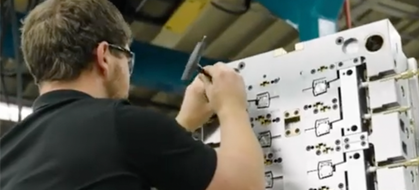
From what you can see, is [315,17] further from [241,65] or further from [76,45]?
[76,45]

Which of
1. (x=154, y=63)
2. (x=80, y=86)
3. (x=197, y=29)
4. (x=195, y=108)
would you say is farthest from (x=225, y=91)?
(x=197, y=29)

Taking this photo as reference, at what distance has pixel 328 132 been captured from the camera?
66.1 inches

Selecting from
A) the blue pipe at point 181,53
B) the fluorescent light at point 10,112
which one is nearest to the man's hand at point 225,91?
the blue pipe at point 181,53

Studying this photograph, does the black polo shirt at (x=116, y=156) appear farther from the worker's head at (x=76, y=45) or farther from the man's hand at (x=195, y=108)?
the man's hand at (x=195, y=108)

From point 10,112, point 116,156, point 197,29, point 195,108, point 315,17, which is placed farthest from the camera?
point 197,29

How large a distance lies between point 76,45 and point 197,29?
8.41 feet

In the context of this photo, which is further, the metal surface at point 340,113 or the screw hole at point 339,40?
the screw hole at point 339,40

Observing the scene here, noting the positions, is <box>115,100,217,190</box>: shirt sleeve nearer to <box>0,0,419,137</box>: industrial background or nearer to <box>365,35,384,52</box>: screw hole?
<box>365,35,384,52</box>: screw hole

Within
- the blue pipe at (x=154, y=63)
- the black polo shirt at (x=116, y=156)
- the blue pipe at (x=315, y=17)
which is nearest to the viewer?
the black polo shirt at (x=116, y=156)

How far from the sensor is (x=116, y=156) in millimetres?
1366


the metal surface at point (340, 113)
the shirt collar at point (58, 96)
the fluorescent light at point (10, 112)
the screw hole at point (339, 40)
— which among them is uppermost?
the screw hole at point (339, 40)

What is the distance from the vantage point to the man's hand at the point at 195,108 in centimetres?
179

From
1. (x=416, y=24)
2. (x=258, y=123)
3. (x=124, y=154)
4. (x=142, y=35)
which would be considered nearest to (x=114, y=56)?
(x=124, y=154)

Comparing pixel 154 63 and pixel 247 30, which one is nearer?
pixel 154 63
